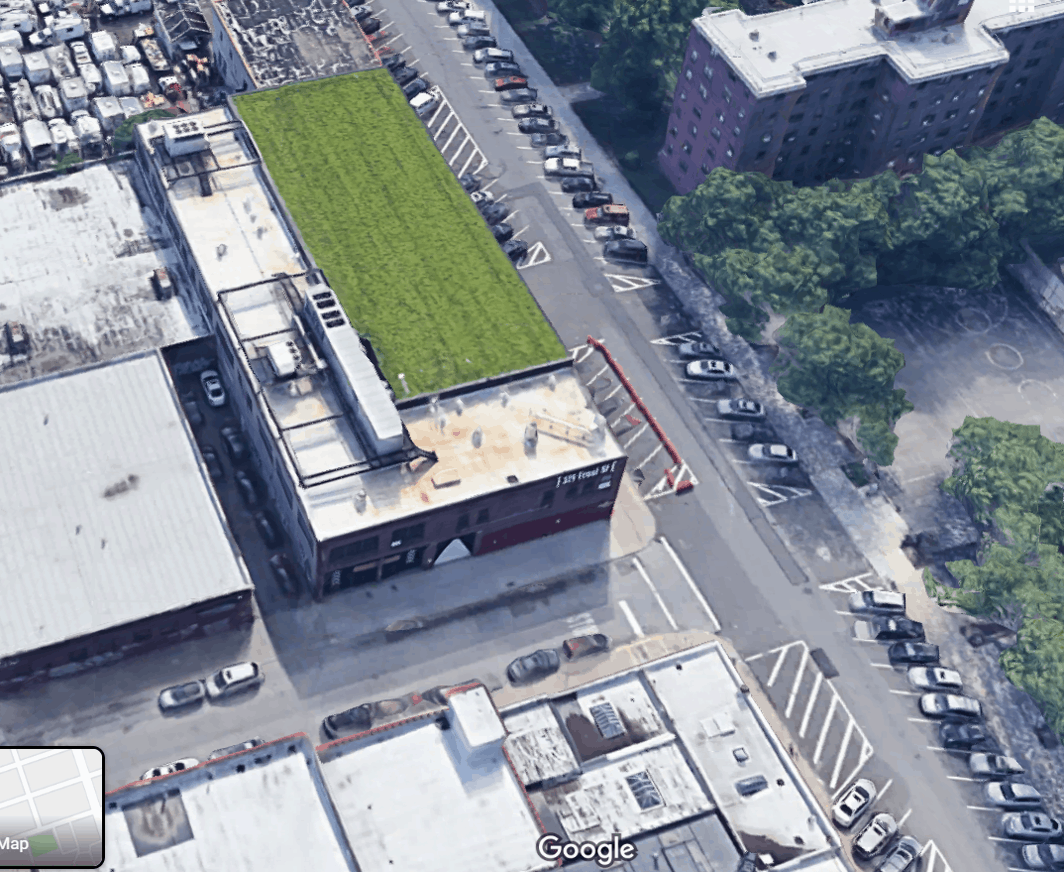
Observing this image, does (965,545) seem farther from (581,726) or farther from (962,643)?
(581,726)

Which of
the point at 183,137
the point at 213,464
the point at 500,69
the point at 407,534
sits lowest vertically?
the point at 407,534

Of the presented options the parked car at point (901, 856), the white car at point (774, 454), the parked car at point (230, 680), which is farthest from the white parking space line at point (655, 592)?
the parked car at point (230, 680)

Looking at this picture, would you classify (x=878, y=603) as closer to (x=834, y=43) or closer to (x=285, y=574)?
(x=285, y=574)

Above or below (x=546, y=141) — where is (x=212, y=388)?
below

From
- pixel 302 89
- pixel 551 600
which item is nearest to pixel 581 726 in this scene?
pixel 551 600

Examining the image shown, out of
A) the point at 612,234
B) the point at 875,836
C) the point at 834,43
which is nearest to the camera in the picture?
the point at 875,836

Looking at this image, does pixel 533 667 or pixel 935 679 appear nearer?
pixel 533 667

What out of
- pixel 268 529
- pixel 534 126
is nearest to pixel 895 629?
pixel 268 529
